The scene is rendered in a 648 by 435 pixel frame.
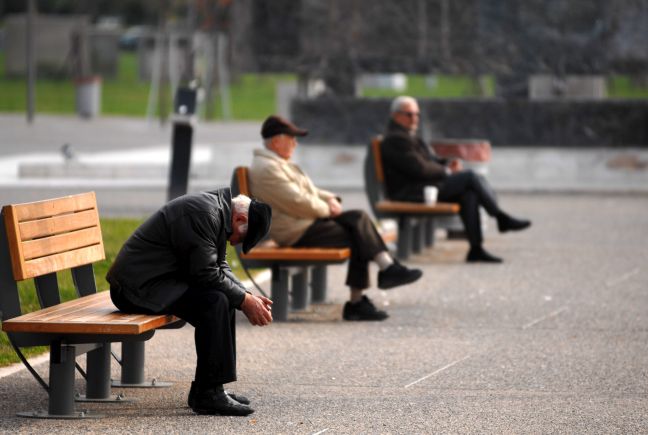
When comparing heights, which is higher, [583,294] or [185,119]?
[185,119]

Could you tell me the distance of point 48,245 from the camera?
23.6ft

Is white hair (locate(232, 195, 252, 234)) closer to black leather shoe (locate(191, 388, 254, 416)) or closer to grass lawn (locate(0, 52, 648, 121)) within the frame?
black leather shoe (locate(191, 388, 254, 416))

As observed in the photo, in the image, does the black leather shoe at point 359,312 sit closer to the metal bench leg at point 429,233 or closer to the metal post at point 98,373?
the metal post at point 98,373

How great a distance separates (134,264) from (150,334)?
337mm

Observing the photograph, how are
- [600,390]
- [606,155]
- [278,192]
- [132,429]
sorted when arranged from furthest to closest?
1. [606,155]
2. [278,192]
3. [600,390]
4. [132,429]

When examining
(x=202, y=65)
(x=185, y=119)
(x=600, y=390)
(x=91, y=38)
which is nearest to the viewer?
(x=600, y=390)

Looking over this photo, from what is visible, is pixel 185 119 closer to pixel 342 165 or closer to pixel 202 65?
pixel 342 165

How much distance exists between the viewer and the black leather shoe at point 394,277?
33.0ft

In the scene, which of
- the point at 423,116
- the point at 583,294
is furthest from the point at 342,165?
the point at 583,294

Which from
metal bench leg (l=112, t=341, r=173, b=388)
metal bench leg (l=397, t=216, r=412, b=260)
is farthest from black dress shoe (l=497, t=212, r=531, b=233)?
metal bench leg (l=112, t=341, r=173, b=388)

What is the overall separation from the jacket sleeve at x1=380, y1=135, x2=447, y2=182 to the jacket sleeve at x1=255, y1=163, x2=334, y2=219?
2.97 metres

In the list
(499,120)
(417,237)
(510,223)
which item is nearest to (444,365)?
(510,223)

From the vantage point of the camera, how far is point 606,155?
21016mm

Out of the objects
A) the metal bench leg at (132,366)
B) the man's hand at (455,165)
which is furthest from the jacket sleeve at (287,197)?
the man's hand at (455,165)
